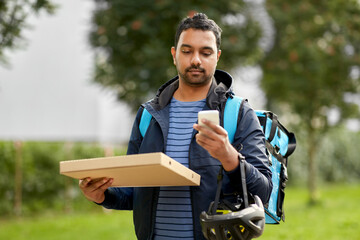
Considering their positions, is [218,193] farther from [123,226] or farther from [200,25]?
[123,226]

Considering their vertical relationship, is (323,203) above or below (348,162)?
below

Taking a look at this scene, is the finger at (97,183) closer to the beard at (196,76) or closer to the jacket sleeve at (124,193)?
the jacket sleeve at (124,193)

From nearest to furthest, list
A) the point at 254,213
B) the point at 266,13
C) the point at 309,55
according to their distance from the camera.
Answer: the point at 254,213, the point at 309,55, the point at 266,13

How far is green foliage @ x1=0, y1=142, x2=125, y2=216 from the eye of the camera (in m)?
10.0

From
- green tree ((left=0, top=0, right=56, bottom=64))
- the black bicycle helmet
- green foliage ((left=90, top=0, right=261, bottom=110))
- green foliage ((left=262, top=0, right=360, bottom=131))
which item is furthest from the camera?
green foliage ((left=262, top=0, right=360, bottom=131))

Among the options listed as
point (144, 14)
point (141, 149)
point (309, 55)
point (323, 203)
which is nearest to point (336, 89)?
point (309, 55)

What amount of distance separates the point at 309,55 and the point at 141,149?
1054 centimetres

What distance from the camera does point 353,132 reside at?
22031mm

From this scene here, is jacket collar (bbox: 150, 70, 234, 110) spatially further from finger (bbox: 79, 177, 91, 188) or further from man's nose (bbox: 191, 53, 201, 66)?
finger (bbox: 79, 177, 91, 188)

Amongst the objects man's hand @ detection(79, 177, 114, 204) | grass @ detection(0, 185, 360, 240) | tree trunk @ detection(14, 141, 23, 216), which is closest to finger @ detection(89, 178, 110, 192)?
man's hand @ detection(79, 177, 114, 204)

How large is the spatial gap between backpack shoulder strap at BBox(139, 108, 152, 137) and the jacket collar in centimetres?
6

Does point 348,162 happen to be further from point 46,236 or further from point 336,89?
point 46,236

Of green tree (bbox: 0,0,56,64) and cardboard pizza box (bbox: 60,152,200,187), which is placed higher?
green tree (bbox: 0,0,56,64)

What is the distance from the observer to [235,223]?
1.89 metres
